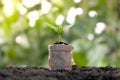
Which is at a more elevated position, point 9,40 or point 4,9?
point 4,9

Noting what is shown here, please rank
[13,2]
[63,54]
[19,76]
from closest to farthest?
1. [19,76]
2. [63,54]
3. [13,2]

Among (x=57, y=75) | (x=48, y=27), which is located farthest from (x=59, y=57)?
(x=48, y=27)

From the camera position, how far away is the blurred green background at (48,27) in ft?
7.52

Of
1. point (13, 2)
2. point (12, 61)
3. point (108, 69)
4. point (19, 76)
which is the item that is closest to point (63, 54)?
point (108, 69)

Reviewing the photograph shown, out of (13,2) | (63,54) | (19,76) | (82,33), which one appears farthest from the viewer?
(82,33)

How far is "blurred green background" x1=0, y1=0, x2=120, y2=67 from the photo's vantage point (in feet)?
7.52

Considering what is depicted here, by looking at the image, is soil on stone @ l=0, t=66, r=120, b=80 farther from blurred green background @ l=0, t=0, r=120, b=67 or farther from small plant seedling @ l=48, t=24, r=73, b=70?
blurred green background @ l=0, t=0, r=120, b=67

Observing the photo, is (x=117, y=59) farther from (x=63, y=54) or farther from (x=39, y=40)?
(x=63, y=54)

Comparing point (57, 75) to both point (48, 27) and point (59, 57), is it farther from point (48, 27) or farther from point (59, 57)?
point (48, 27)

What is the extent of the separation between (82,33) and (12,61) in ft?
1.30

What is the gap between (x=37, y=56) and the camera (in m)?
2.48

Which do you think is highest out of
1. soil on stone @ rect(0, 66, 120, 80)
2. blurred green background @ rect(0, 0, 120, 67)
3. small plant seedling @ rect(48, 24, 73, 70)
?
blurred green background @ rect(0, 0, 120, 67)

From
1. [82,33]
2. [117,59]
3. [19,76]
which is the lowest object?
[19,76]

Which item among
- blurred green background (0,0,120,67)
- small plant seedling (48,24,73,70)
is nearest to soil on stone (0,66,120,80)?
small plant seedling (48,24,73,70)
